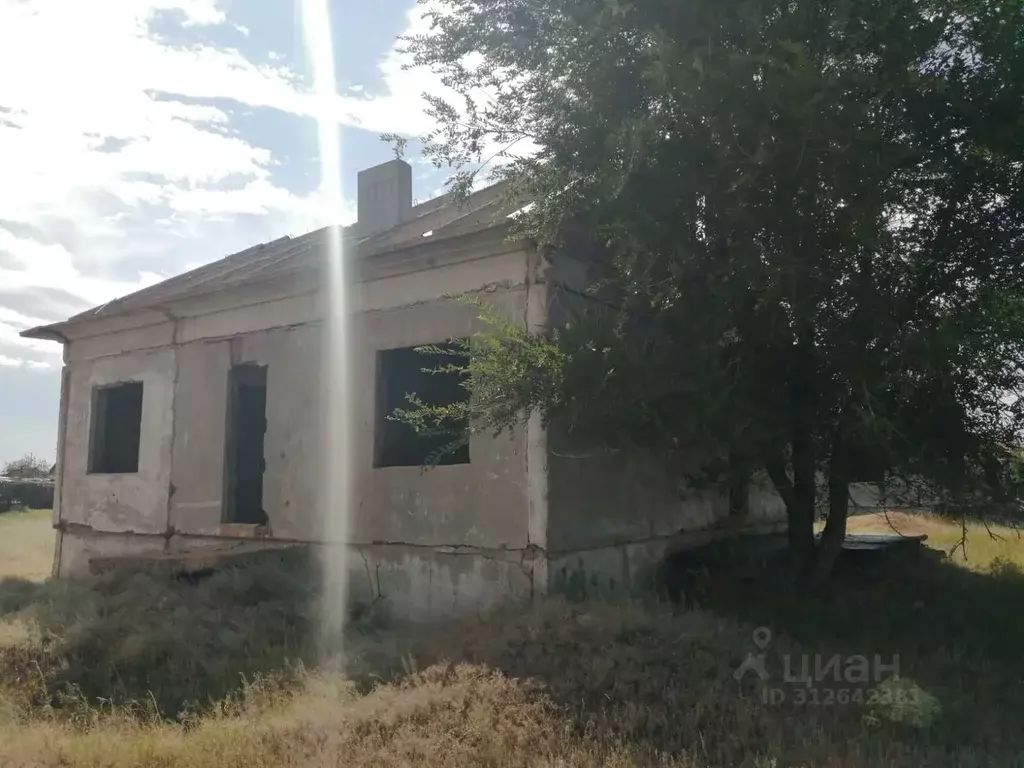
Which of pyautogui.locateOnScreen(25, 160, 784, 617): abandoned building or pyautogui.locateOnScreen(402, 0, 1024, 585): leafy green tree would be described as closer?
pyautogui.locateOnScreen(402, 0, 1024, 585): leafy green tree

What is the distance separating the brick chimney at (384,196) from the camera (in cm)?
1281

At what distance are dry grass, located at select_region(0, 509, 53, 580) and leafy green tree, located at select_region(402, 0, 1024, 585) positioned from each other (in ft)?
31.8

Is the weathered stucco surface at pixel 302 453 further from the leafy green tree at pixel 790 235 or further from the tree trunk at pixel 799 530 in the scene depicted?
the tree trunk at pixel 799 530

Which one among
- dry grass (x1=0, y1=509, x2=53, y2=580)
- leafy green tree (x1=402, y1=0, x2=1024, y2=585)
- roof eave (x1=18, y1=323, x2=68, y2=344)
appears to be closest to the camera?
leafy green tree (x1=402, y1=0, x2=1024, y2=585)

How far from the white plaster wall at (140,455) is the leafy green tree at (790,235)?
5.15 metres

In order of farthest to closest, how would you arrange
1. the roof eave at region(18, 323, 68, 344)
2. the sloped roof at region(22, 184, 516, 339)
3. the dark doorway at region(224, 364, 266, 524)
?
1. the roof eave at region(18, 323, 68, 344)
2. the dark doorway at region(224, 364, 266, 524)
3. the sloped roof at region(22, 184, 516, 339)

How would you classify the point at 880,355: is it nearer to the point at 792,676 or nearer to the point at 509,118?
the point at 792,676

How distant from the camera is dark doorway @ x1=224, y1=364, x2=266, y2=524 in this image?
1026 cm

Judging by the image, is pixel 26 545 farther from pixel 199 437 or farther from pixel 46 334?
pixel 199 437

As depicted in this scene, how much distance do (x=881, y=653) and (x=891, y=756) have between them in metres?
2.47

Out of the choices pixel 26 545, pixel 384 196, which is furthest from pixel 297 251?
pixel 26 545

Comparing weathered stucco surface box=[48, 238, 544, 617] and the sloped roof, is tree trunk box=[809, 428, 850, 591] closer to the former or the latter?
weathered stucco surface box=[48, 238, 544, 617]

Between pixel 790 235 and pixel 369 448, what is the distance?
15.9ft

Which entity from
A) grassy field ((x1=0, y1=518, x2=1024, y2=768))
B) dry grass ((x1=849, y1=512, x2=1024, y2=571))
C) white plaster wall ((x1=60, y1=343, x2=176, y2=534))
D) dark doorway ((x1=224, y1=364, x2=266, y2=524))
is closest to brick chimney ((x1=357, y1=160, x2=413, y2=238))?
dark doorway ((x1=224, y1=364, x2=266, y2=524))
